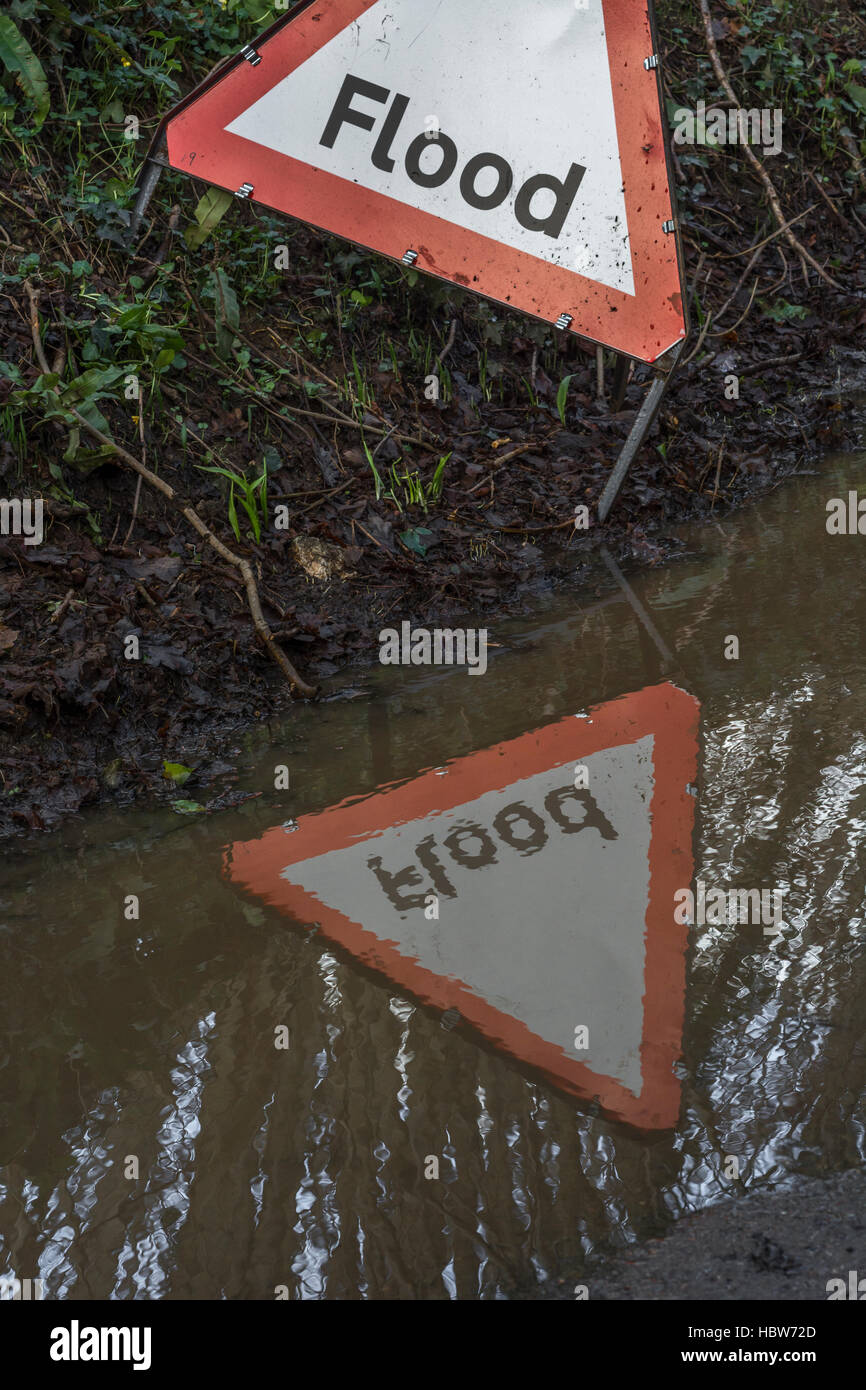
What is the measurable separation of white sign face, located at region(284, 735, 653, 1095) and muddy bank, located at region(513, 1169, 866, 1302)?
28 cm

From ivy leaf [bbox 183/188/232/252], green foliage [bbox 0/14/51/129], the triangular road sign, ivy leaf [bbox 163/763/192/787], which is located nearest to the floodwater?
ivy leaf [bbox 163/763/192/787]

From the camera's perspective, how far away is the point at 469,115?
4000mm

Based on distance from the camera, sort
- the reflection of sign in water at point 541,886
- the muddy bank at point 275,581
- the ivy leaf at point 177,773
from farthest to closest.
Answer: the muddy bank at point 275,581 < the ivy leaf at point 177,773 < the reflection of sign in water at point 541,886

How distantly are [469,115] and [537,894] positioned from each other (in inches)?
114

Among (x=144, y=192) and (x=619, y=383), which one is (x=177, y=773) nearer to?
(x=144, y=192)

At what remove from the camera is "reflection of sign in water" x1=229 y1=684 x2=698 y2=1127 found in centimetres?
200

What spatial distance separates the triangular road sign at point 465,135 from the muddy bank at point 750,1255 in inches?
127

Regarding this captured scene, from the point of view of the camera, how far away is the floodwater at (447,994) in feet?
5.51

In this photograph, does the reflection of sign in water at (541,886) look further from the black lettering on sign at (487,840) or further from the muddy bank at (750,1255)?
the muddy bank at (750,1255)

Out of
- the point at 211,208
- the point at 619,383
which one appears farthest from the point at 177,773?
the point at 619,383

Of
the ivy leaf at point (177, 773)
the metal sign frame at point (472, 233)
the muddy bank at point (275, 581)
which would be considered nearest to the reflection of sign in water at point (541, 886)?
the ivy leaf at point (177, 773)

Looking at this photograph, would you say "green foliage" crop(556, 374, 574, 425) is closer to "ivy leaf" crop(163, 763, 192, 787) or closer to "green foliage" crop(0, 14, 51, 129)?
"green foliage" crop(0, 14, 51, 129)
